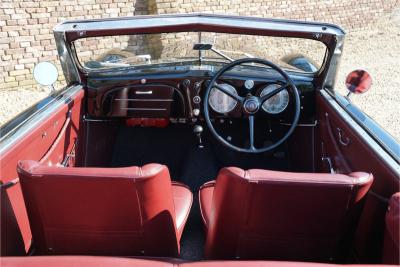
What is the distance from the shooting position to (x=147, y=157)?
143 inches

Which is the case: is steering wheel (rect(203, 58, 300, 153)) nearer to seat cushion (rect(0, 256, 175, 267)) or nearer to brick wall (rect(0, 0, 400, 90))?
seat cushion (rect(0, 256, 175, 267))

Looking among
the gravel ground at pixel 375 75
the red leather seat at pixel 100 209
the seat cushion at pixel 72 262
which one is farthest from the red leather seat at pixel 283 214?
the gravel ground at pixel 375 75

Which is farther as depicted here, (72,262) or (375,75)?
(375,75)

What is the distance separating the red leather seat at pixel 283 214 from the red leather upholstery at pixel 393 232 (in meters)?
0.12

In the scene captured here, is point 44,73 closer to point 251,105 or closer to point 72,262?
point 251,105

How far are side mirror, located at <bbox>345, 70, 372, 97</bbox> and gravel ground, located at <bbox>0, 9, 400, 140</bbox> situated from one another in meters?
1.42

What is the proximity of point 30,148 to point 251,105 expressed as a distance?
4.70ft

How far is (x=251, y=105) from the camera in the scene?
2908mm

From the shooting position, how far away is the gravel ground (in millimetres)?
6105

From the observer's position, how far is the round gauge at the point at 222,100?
304cm

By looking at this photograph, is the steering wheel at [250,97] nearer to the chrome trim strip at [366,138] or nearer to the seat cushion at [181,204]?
the chrome trim strip at [366,138]

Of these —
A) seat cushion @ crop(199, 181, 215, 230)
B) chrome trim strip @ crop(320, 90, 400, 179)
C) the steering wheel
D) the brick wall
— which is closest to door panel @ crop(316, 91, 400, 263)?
chrome trim strip @ crop(320, 90, 400, 179)

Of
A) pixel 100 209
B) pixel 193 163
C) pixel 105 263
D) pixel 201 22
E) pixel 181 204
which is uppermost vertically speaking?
pixel 201 22

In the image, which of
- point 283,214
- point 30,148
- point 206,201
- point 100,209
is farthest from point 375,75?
point 100,209
